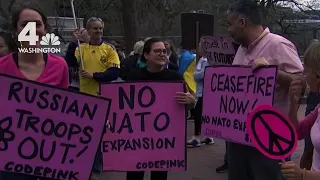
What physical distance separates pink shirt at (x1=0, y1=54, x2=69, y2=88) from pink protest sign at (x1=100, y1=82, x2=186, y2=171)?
82 centimetres

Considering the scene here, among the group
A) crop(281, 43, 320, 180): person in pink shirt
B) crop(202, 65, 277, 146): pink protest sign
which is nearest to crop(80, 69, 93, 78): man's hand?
crop(202, 65, 277, 146): pink protest sign

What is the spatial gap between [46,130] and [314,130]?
161 centimetres

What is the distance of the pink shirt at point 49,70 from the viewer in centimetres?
334

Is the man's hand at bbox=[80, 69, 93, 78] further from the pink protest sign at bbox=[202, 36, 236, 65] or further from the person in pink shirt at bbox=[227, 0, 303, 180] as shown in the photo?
the person in pink shirt at bbox=[227, 0, 303, 180]

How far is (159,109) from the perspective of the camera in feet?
13.8

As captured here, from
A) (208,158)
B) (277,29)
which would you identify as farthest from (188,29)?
(277,29)

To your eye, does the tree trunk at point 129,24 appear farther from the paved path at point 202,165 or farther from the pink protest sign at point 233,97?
the pink protest sign at point 233,97

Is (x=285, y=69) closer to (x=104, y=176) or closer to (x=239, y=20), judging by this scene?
(x=239, y=20)

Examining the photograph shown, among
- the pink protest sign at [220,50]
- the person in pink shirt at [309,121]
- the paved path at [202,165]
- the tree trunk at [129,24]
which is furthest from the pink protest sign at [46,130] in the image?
the tree trunk at [129,24]

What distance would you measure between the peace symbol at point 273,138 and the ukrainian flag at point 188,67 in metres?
6.43

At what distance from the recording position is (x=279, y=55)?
356 centimetres

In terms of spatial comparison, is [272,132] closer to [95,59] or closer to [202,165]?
[95,59]

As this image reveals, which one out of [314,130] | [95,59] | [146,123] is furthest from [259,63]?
[95,59]

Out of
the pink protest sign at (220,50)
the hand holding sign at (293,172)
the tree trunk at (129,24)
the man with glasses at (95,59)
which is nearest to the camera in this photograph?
the hand holding sign at (293,172)
